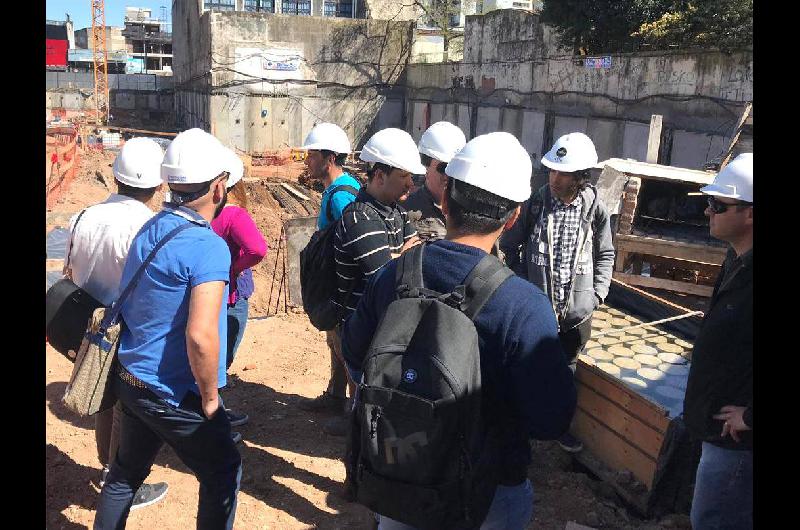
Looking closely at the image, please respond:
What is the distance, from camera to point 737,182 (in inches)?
95.6

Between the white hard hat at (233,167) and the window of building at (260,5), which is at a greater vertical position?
the window of building at (260,5)

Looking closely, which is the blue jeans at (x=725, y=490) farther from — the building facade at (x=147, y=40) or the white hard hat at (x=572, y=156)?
the building facade at (x=147, y=40)

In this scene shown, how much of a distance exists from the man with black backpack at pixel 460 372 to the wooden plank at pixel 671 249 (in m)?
4.22

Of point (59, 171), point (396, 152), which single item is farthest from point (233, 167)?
point (59, 171)

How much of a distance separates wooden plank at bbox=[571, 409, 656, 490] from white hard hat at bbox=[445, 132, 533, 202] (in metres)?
2.07

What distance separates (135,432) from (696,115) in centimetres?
1378

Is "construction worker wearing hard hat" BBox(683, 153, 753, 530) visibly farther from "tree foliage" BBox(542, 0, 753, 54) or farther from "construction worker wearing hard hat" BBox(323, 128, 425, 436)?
"tree foliage" BBox(542, 0, 753, 54)

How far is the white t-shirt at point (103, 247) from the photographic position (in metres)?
3.08

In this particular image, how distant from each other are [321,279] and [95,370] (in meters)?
1.25

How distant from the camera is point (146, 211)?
10.5 feet

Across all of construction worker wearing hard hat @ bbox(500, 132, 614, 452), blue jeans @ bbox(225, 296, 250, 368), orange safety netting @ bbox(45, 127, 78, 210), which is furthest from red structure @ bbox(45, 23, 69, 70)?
construction worker wearing hard hat @ bbox(500, 132, 614, 452)

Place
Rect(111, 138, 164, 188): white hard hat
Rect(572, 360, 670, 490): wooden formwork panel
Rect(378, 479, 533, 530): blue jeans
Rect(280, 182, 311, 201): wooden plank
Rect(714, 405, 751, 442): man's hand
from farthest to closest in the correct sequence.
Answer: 1. Rect(280, 182, 311, 201): wooden plank
2. Rect(572, 360, 670, 490): wooden formwork panel
3. Rect(111, 138, 164, 188): white hard hat
4. Rect(714, 405, 751, 442): man's hand
5. Rect(378, 479, 533, 530): blue jeans

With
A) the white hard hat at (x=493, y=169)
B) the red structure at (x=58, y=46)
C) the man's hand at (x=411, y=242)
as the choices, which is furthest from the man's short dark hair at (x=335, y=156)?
the red structure at (x=58, y=46)

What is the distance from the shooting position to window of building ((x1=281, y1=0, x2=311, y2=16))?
43375 millimetres
